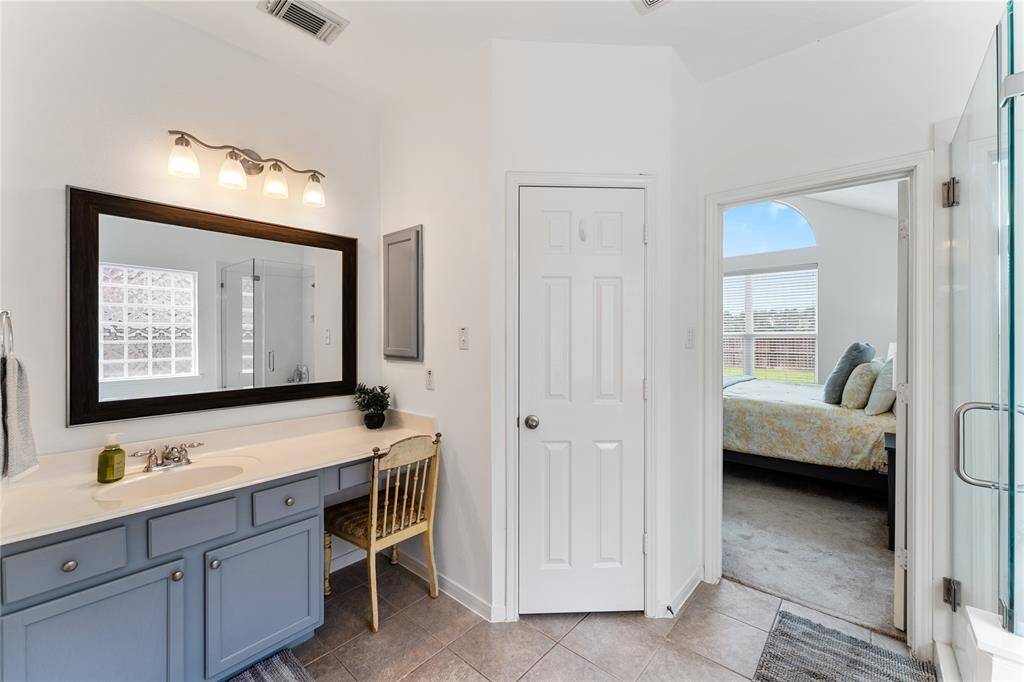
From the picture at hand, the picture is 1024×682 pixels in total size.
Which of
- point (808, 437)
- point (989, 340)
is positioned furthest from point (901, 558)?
point (808, 437)

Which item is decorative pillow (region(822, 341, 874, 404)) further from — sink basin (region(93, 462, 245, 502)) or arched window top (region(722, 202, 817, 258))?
sink basin (region(93, 462, 245, 502))

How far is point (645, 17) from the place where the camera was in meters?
1.85

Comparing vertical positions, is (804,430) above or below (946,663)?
above

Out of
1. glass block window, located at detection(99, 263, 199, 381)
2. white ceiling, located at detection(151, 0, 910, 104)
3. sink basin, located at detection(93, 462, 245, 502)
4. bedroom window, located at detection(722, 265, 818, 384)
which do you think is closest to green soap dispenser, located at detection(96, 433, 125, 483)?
sink basin, located at detection(93, 462, 245, 502)

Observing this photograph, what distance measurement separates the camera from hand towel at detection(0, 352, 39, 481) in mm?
1363

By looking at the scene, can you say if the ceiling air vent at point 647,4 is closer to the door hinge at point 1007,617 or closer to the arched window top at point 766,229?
the door hinge at point 1007,617

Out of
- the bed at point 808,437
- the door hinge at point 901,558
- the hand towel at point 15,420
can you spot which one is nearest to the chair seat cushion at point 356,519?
the hand towel at point 15,420

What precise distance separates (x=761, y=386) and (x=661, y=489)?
318 cm

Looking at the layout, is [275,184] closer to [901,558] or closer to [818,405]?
[901,558]

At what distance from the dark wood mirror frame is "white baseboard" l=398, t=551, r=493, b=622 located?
1167 mm

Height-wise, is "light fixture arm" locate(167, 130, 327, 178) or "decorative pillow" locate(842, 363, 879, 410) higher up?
"light fixture arm" locate(167, 130, 327, 178)

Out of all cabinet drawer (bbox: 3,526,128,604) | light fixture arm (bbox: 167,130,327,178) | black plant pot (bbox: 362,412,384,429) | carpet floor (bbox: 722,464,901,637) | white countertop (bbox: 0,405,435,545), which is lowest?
carpet floor (bbox: 722,464,901,637)

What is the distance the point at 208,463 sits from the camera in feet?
6.23

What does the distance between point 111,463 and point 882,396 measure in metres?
4.70
